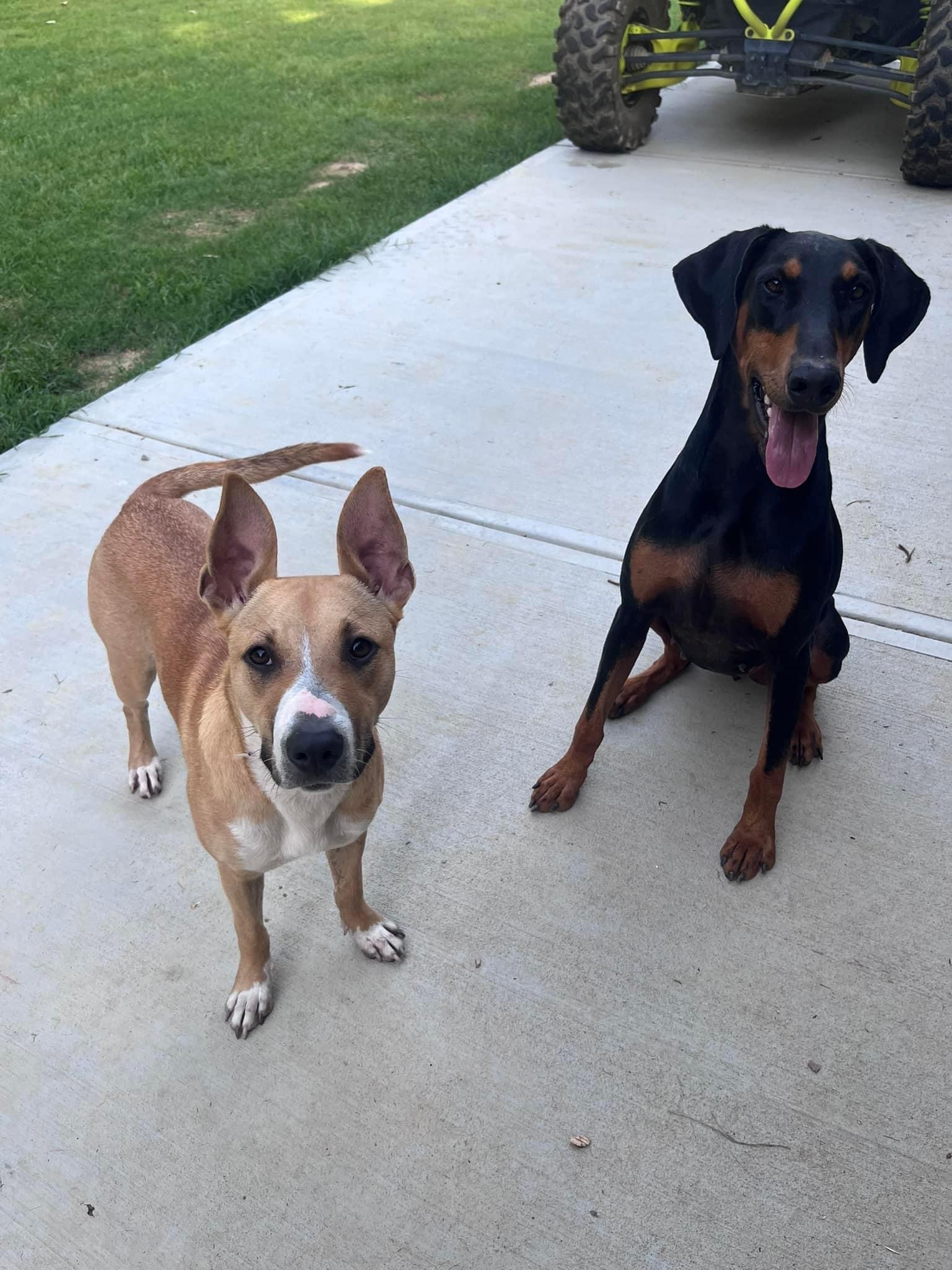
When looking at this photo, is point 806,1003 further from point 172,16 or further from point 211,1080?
point 172,16

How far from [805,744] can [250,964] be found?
1687mm

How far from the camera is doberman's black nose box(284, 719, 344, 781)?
1766 mm

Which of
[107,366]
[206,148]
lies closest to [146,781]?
[107,366]

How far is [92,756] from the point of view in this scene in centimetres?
296

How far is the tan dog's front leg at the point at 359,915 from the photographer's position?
7.63 ft

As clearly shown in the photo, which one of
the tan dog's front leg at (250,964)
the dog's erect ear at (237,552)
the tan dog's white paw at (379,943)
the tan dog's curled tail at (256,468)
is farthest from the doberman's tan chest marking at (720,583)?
the tan dog's front leg at (250,964)

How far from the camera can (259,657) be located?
196 cm

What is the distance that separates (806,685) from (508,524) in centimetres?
143

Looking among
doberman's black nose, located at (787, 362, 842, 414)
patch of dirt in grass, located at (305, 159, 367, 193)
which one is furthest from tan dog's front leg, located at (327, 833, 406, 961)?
patch of dirt in grass, located at (305, 159, 367, 193)

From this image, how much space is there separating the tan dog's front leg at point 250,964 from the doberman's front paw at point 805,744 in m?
1.60

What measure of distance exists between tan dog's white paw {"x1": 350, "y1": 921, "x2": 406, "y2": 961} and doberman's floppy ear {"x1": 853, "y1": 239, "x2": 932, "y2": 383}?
6.16 feet

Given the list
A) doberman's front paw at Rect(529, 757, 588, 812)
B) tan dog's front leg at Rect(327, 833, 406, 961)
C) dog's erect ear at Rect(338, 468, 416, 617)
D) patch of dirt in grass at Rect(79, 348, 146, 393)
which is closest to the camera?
dog's erect ear at Rect(338, 468, 416, 617)

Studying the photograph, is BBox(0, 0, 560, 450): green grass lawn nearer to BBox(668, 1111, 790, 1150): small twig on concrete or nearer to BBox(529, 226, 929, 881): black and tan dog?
BBox(529, 226, 929, 881): black and tan dog

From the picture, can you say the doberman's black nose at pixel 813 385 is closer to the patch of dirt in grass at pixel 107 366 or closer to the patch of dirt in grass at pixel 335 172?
the patch of dirt in grass at pixel 107 366
